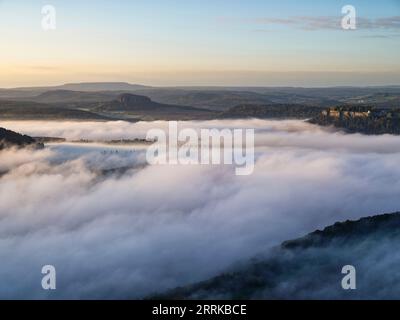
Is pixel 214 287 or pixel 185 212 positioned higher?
pixel 214 287

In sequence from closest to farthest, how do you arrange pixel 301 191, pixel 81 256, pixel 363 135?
pixel 81 256 → pixel 301 191 → pixel 363 135

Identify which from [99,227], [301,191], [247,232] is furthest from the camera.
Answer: [301,191]

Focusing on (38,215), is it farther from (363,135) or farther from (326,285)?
(363,135)

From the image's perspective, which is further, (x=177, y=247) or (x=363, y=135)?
(x=363, y=135)

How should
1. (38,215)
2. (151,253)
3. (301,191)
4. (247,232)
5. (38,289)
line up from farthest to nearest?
(301,191) < (38,215) < (247,232) < (151,253) < (38,289)

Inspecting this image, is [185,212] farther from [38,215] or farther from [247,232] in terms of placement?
[38,215]

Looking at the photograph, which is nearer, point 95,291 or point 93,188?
point 95,291

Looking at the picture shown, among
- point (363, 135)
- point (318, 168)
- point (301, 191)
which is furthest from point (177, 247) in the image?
point (363, 135)

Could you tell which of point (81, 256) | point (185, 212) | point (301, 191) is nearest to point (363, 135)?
point (301, 191)

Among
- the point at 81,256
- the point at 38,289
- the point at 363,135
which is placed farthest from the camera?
the point at 363,135
